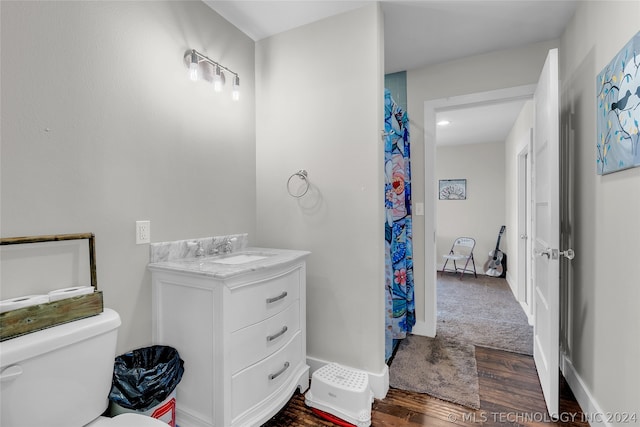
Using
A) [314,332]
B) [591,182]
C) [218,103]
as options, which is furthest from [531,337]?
[218,103]

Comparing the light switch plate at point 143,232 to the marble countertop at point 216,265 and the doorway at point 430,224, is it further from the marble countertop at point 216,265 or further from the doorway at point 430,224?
the doorway at point 430,224

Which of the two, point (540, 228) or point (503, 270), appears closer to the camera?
point (540, 228)

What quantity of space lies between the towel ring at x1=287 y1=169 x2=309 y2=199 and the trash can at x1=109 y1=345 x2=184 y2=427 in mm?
1195

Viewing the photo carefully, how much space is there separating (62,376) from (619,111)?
7.82ft

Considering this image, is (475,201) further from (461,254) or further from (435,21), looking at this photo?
(435,21)

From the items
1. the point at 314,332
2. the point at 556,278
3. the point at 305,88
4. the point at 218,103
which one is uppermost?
the point at 305,88

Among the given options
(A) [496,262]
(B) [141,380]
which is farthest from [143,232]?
(A) [496,262]

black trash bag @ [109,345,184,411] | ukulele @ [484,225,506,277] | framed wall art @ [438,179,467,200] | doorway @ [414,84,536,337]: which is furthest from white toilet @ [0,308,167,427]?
framed wall art @ [438,179,467,200]

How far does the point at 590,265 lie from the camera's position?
170 centimetres

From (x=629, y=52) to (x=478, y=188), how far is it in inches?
185

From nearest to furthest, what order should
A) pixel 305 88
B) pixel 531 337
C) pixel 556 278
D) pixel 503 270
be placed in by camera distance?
pixel 556 278
pixel 305 88
pixel 531 337
pixel 503 270

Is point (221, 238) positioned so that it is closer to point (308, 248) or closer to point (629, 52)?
point (308, 248)

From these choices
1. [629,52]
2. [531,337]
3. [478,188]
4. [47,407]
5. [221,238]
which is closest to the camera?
[47,407]

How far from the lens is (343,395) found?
165 cm
